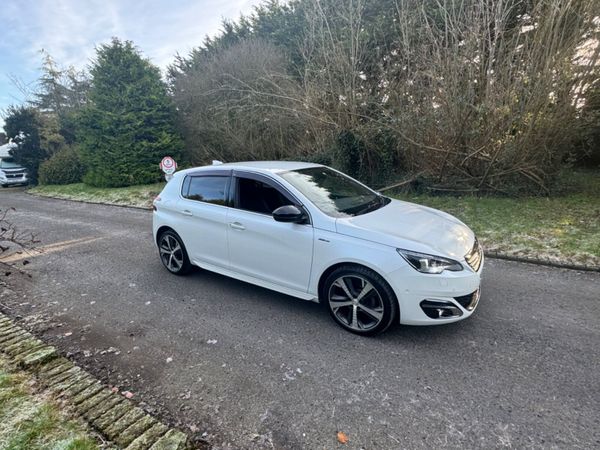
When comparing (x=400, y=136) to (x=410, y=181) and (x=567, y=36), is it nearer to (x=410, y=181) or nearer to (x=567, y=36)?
(x=410, y=181)

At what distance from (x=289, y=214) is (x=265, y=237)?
0.47 metres

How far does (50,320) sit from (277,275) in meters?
2.67

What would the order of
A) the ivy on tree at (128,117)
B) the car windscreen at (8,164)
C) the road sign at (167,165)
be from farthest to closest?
1. the car windscreen at (8,164)
2. the ivy on tree at (128,117)
3. the road sign at (167,165)

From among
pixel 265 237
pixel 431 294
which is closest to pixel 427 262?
pixel 431 294

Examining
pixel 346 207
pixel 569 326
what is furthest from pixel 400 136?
pixel 569 326

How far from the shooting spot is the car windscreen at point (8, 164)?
2138 centimetres

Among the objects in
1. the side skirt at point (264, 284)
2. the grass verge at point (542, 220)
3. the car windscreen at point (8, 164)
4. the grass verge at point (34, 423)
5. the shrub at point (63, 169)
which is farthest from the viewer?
the car windscreen at point (8, 164)

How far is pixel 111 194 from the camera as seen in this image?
45.8 feet

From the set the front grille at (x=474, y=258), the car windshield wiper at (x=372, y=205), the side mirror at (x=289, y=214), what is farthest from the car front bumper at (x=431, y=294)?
the side mirror at (x=289, y=214)

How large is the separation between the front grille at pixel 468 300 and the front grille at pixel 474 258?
0.80ft

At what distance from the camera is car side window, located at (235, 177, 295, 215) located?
3632 mm

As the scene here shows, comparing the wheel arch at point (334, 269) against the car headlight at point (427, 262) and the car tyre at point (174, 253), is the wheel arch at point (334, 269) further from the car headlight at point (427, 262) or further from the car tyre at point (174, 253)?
the car tyre at point (174, 253)

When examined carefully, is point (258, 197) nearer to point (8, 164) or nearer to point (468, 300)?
point (468, 300)

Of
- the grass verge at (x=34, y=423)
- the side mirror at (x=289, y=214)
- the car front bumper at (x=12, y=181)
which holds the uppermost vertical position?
the side mirror at (x=289, y=214)
